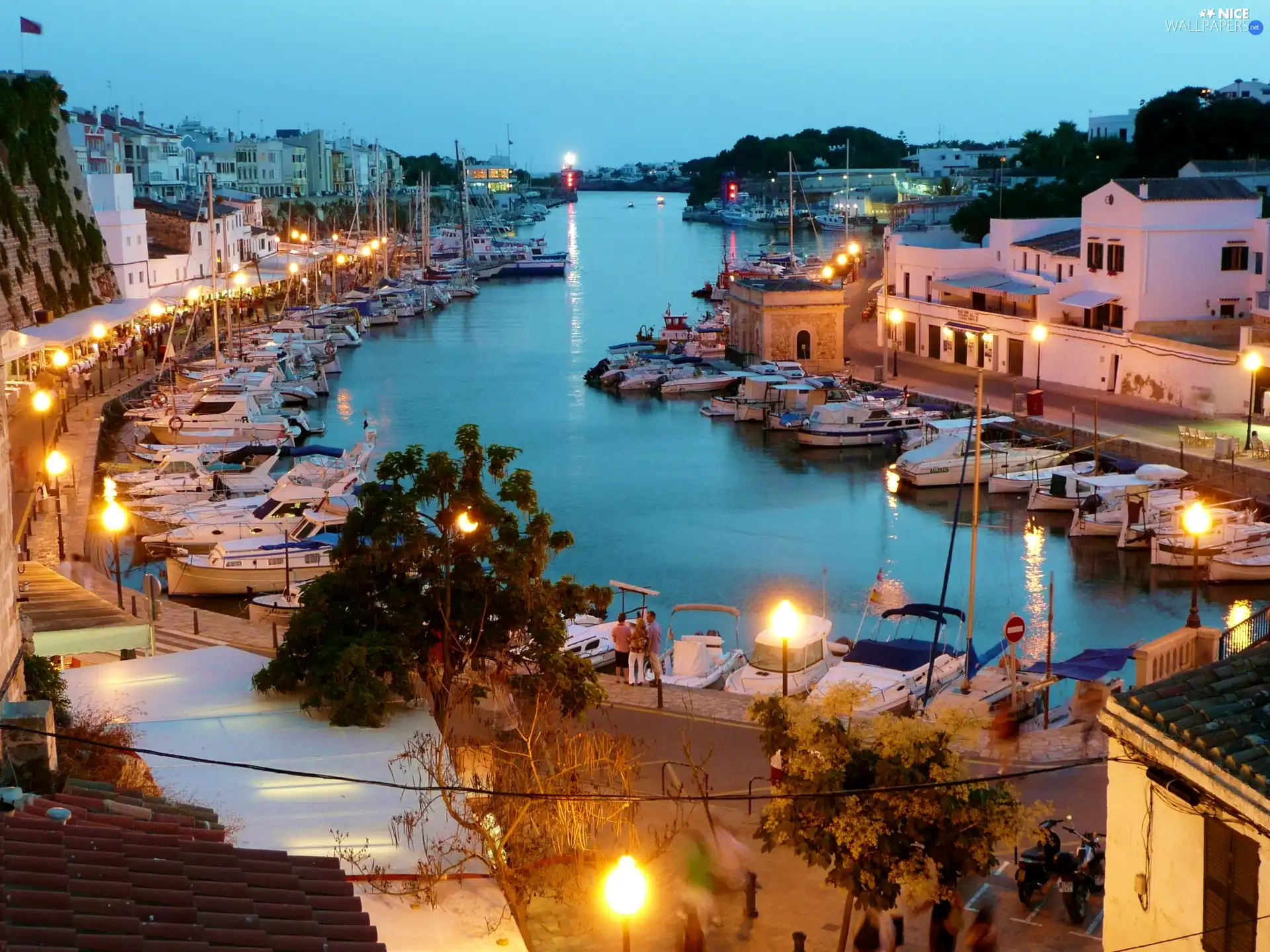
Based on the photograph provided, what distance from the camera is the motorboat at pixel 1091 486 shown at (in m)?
28.5

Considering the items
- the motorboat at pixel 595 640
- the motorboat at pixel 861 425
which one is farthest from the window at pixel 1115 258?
the motorboat at pixel 595 640

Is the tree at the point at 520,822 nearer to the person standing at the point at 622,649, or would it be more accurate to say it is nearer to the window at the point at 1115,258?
the person standing at the point at 622,649

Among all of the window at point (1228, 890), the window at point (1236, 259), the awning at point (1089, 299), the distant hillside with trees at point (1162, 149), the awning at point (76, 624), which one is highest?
the distant hillside with trees at point (1162, 149)

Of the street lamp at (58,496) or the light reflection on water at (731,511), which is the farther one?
the light reflection on water at (731,511)

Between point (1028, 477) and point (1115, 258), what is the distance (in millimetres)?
9627

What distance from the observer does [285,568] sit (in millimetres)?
23891

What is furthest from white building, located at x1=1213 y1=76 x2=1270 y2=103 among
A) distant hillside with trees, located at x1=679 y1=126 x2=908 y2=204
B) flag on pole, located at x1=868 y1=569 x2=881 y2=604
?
distant hillside with trees, located at x1=679 y1=126 x2=908 y2=204

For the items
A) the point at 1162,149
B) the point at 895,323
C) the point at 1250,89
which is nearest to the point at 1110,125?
the point at 1250,89

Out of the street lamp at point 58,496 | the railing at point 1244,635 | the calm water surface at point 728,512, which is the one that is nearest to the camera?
the railing at point 1244,635

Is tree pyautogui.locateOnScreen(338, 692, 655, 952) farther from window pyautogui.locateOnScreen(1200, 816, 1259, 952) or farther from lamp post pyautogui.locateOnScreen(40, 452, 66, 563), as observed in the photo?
lamp post pyautogui.locateOnScreen(40, 452, 66, 563)

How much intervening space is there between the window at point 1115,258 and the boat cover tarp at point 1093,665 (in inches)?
934

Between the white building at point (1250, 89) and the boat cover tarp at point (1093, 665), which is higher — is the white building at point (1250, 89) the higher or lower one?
the higher one

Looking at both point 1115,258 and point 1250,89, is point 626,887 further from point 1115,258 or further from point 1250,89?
point 1250,89

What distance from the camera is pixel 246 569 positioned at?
2492cm
